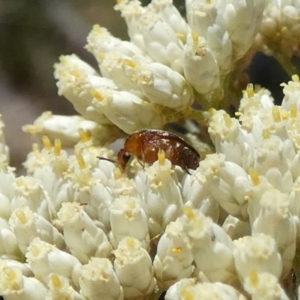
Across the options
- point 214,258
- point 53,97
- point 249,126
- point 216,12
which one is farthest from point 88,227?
point 53,97

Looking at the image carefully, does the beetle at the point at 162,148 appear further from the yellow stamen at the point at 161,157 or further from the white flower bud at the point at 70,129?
the white flower bud at the point at 70,129

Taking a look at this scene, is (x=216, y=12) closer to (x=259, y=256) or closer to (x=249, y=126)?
(x=249, y=126)

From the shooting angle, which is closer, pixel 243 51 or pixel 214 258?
pixel 214 258

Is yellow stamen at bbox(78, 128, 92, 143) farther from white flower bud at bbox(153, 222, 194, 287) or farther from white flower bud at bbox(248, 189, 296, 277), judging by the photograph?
white flower bud at bbox(248, 189, 296, 277)

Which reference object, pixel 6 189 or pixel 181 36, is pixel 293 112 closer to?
pixel 181 36

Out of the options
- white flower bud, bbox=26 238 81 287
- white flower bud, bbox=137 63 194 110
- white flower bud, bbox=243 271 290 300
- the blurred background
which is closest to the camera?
white flower bud, bbox=243 271 290 300

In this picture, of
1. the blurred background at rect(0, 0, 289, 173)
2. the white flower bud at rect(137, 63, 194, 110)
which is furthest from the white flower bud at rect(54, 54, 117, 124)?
the blurred background at rect(0, 0, 289, 173)
